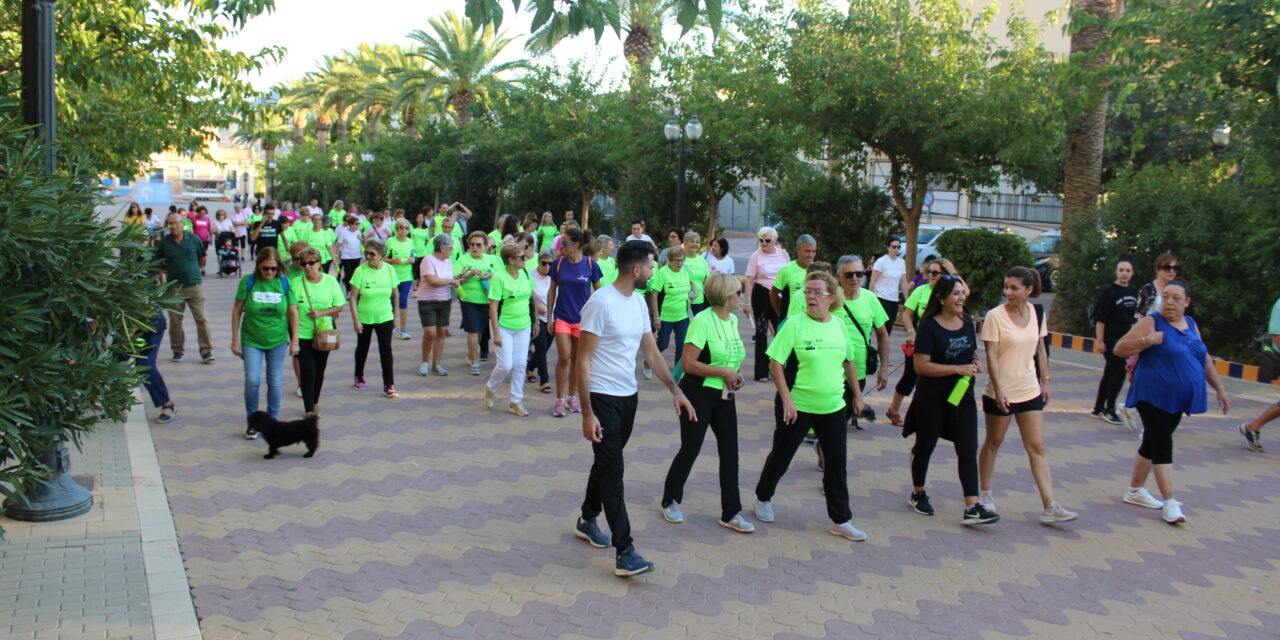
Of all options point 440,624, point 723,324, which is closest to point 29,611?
point 440,624

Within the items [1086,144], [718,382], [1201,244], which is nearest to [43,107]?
[718,382]

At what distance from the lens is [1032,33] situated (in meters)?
18.2

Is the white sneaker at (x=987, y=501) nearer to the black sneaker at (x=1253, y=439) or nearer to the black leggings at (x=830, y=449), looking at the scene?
the black leggings at (x=830, y=449)

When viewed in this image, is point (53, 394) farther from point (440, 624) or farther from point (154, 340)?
point (154, 340)

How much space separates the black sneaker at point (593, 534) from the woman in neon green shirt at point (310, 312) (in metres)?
3.39

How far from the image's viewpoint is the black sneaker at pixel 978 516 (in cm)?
672

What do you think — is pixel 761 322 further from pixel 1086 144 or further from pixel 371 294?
pixel 1086 144

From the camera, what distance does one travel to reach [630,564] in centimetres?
559

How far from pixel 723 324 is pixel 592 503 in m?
1.34

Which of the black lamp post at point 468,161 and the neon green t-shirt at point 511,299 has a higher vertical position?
the black lamp post at point 468,161

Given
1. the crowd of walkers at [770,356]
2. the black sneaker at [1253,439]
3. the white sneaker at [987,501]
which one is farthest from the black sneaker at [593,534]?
the black sneaker at [1253,439]

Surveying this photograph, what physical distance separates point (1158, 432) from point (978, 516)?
1.37 meters

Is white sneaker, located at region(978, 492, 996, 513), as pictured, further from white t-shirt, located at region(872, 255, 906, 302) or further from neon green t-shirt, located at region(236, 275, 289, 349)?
neon green t-shirt, located at region(236, 275, 289, 349)

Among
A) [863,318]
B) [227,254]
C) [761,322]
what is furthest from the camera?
[227,254]
